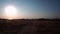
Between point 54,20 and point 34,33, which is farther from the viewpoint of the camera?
point 54,20

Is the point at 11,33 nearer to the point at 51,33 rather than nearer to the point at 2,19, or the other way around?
the point at 51,33

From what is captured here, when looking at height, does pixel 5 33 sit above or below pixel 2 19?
below

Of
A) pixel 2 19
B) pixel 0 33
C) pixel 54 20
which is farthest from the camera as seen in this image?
pixel 54 20

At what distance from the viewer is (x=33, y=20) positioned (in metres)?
10.9

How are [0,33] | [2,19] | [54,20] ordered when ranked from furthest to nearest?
1. [54,20]
2. [2,19]
3. [0,33]

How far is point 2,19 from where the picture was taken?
33.3 feet

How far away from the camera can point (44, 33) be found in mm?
5820

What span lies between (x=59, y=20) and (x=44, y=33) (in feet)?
16.5

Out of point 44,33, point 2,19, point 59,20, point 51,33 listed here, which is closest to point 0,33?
point 44,33

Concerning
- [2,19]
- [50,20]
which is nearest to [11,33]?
[2,19]

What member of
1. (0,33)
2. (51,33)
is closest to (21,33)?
(0,33)

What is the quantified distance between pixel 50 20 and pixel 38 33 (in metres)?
4.94

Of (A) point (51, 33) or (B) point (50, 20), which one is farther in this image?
(B) point (50, 20)

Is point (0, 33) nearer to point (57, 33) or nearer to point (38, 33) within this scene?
point (38, 33)
